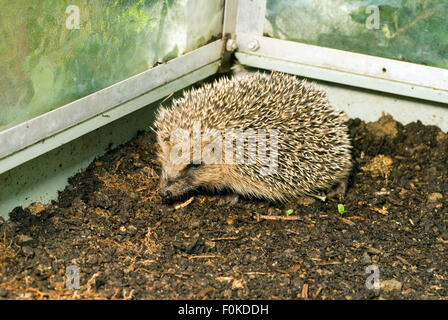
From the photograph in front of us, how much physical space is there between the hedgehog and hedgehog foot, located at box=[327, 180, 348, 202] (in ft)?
0.53

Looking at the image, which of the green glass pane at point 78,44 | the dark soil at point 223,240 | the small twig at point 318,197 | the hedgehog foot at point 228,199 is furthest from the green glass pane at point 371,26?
the hedgehog foot at point 228,199

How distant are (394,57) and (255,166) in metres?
2.41

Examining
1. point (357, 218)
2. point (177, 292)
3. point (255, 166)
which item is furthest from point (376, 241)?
point (177, 292)

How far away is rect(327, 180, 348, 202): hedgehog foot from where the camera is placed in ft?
22.4

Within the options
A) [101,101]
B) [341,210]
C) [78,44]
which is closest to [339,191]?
[341,210]

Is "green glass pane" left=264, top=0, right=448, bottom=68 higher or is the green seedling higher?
"green glass pane" left=264, top=0, right=448, bottom=68

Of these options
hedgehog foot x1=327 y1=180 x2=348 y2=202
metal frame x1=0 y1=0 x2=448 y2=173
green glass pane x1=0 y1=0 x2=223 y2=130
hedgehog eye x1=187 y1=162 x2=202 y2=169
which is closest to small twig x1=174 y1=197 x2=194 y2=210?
hedgehog eye x1=187 y1=162 x2=202 y2=169

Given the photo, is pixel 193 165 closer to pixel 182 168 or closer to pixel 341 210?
pixel 182 168

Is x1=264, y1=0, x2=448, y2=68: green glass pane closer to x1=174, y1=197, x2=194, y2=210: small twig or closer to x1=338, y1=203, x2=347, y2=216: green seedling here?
x1=338, y1=203, x2=347, y2=216: green seedling

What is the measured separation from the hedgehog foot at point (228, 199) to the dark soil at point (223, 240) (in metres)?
0.07

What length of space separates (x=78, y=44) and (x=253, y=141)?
1952mm

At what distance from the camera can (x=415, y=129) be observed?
7605mm

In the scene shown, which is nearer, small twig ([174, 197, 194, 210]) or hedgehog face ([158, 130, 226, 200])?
hedgehog face ([158, 130, 226, 200])

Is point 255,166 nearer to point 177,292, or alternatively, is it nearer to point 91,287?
point 177,292
